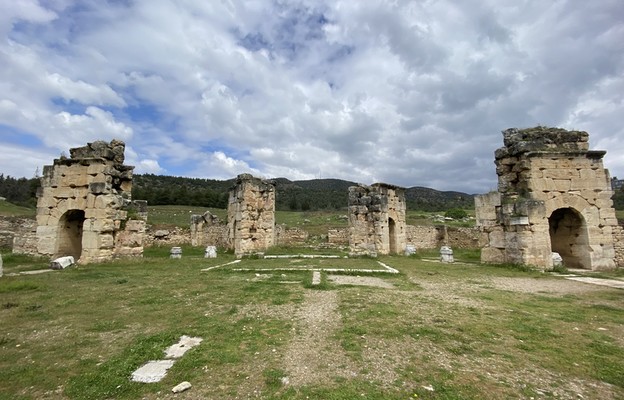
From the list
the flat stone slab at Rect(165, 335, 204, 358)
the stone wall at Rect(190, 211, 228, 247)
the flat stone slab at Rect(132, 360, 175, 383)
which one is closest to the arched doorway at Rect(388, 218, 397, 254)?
the stone wall at Rect(190, 211, 228, 247)

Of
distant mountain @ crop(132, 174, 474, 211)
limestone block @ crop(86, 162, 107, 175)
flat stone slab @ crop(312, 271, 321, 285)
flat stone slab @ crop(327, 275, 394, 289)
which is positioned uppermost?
distant mountain @ crop(132, 174, 474, 211)

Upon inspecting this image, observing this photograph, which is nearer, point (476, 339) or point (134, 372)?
point (134, 372)

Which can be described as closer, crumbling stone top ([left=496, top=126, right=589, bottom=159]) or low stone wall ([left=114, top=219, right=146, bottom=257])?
low stone wall ([left=114, top=219, right=146, bottom=257])

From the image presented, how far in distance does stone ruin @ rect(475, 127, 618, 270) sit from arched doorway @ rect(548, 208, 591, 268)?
4cm

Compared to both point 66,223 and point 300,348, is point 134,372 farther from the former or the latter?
point 66,223

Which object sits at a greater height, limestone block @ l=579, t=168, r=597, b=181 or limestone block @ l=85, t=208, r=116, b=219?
limestone block @ l=579, t=168, r=597, b=181

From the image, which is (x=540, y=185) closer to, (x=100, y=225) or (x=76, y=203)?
(x=100, y=225)

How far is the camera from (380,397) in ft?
9.53

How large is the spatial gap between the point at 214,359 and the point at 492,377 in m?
3.11

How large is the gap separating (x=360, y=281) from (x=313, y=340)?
5.06 metres

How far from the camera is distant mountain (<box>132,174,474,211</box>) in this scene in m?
57.2

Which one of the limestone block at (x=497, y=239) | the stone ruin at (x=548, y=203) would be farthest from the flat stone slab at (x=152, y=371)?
the limestone block at (x=497, y=239)

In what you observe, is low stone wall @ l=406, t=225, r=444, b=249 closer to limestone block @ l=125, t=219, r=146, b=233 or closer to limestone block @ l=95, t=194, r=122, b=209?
limestone block @ l=125, t=219, r=146, b=233

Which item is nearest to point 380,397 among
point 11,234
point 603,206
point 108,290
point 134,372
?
point 134,372
